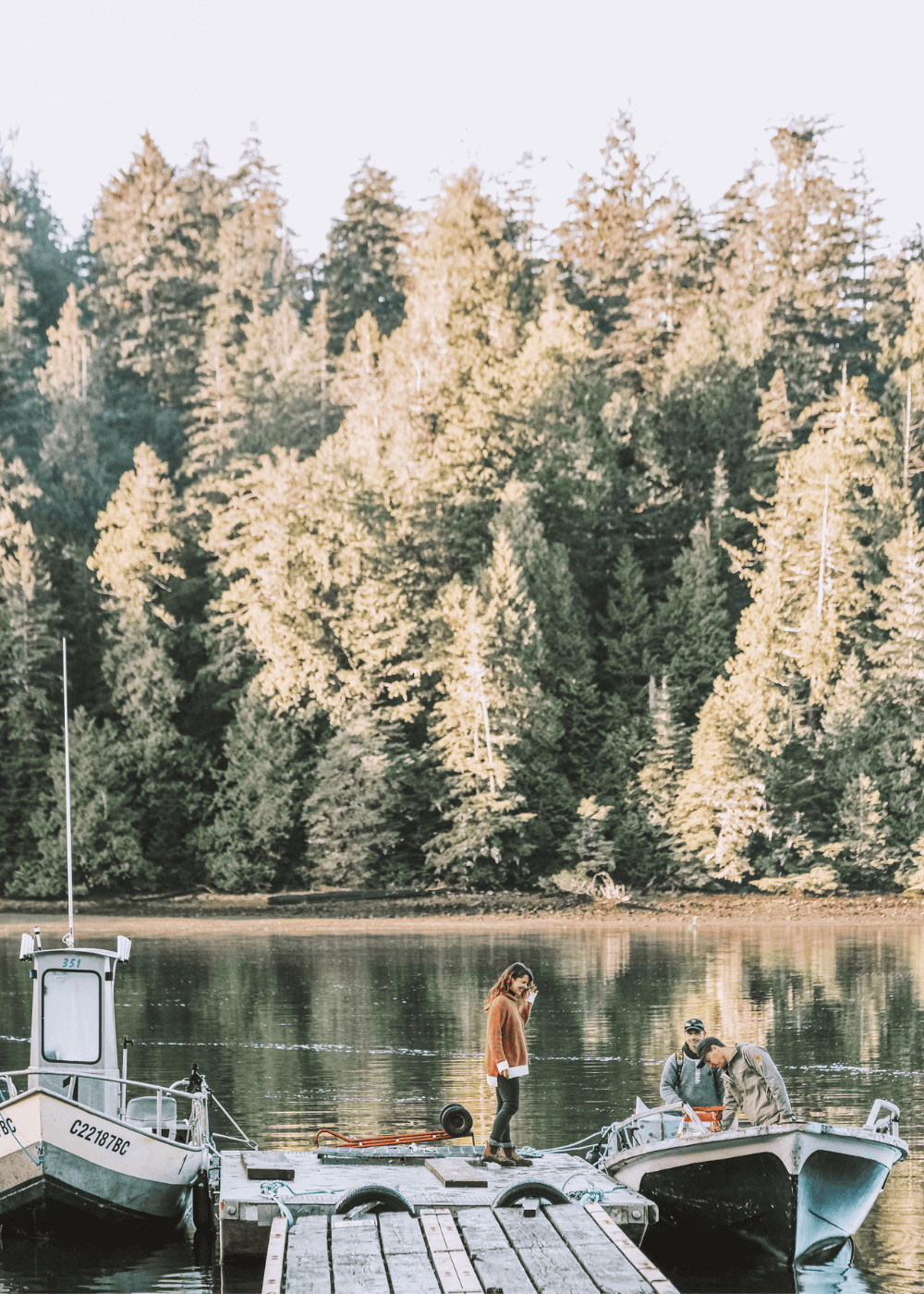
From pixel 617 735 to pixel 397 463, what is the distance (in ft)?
42.4

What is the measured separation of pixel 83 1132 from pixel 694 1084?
560 centimetres

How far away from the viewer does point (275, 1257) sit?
1099 cm

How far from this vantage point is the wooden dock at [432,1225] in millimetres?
10531

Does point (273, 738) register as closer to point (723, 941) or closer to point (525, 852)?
point (525, 852)

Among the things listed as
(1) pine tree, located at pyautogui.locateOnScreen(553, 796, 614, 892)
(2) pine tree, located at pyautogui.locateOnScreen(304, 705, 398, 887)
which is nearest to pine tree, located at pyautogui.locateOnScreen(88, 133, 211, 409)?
(2) pine tree, located at pyautogui.locateOnScreen(304, 705, 398, 887)

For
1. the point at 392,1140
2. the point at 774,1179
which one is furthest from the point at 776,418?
the point at 774,1179

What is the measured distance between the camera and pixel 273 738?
60219mm

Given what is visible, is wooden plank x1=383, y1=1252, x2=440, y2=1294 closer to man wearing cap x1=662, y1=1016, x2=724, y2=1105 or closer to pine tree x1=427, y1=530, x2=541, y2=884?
man wearing cap x1=662, y1=1016, x2=724, y2=1105

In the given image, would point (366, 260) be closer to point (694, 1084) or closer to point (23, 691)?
point (23, 691)

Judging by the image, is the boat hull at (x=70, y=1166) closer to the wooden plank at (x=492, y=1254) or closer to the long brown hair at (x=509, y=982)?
the long brown hair at (x=509, y=982)

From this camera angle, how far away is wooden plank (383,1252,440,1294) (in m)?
10.3

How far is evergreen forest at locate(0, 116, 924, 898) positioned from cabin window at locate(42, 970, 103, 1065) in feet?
136

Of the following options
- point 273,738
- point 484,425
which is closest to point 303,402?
point 484,425

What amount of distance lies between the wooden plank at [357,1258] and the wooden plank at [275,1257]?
329 millimetres
